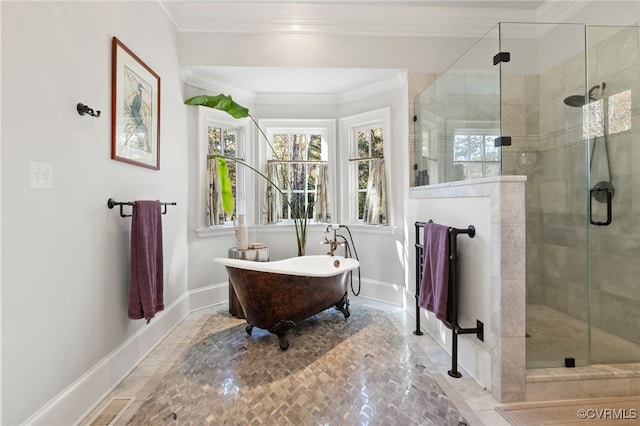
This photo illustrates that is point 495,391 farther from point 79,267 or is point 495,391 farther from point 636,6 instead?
point 636,6

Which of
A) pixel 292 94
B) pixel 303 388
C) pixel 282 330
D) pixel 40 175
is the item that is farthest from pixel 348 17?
pixel 303 388

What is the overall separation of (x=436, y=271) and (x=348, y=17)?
2.53 meters

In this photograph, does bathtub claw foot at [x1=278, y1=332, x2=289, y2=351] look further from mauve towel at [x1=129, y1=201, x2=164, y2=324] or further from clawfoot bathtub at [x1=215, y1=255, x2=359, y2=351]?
mauve towel at [x1=129, y1=201, x2=164, y2=324]

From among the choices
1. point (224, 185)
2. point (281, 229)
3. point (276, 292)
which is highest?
point (224, 185)

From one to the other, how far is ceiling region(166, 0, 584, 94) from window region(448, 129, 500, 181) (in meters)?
1.15

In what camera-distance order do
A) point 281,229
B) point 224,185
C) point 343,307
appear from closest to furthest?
point 343,307 → point 224,185 → point 281,229

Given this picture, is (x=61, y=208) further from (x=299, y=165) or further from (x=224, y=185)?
(x=299, y=165)

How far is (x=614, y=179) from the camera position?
2.17m

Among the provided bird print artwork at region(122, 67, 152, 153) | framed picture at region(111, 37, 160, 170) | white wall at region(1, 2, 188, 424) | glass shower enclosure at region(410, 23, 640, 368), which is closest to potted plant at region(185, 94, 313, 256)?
framed picture at region(111, 37, 160, 170)

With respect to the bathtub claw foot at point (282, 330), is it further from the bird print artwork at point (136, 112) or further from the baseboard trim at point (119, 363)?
the bird print artwork at point (136, 112)

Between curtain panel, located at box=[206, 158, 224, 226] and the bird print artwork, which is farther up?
the bird print artwork

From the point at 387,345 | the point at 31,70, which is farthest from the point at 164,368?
the point at 31,70

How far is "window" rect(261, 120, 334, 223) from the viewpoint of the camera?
3574mm

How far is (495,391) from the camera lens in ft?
5.27
